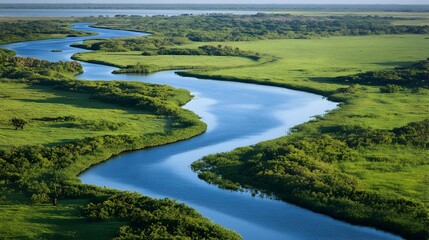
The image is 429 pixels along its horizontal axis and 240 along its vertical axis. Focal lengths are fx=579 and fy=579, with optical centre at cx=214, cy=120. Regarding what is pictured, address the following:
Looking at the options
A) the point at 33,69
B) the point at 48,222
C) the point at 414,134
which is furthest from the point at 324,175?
the point at 33,69

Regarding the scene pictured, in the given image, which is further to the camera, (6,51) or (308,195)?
(6,51)

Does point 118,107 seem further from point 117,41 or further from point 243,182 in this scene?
point 117,41

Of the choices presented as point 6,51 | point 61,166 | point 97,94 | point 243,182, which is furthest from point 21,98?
point 6,51

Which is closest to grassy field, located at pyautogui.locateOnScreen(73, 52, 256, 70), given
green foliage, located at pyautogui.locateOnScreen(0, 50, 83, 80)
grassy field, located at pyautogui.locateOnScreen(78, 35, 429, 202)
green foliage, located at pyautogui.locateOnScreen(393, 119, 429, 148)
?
grassy field, located at pyautogui.locateOnScreen(78, 35, 429, 202)

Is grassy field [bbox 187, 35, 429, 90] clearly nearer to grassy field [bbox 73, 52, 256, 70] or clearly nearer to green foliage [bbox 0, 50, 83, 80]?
grassy field [bbox 73, 52, 256, 70]

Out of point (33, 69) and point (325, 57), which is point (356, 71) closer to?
point (325, 57)
